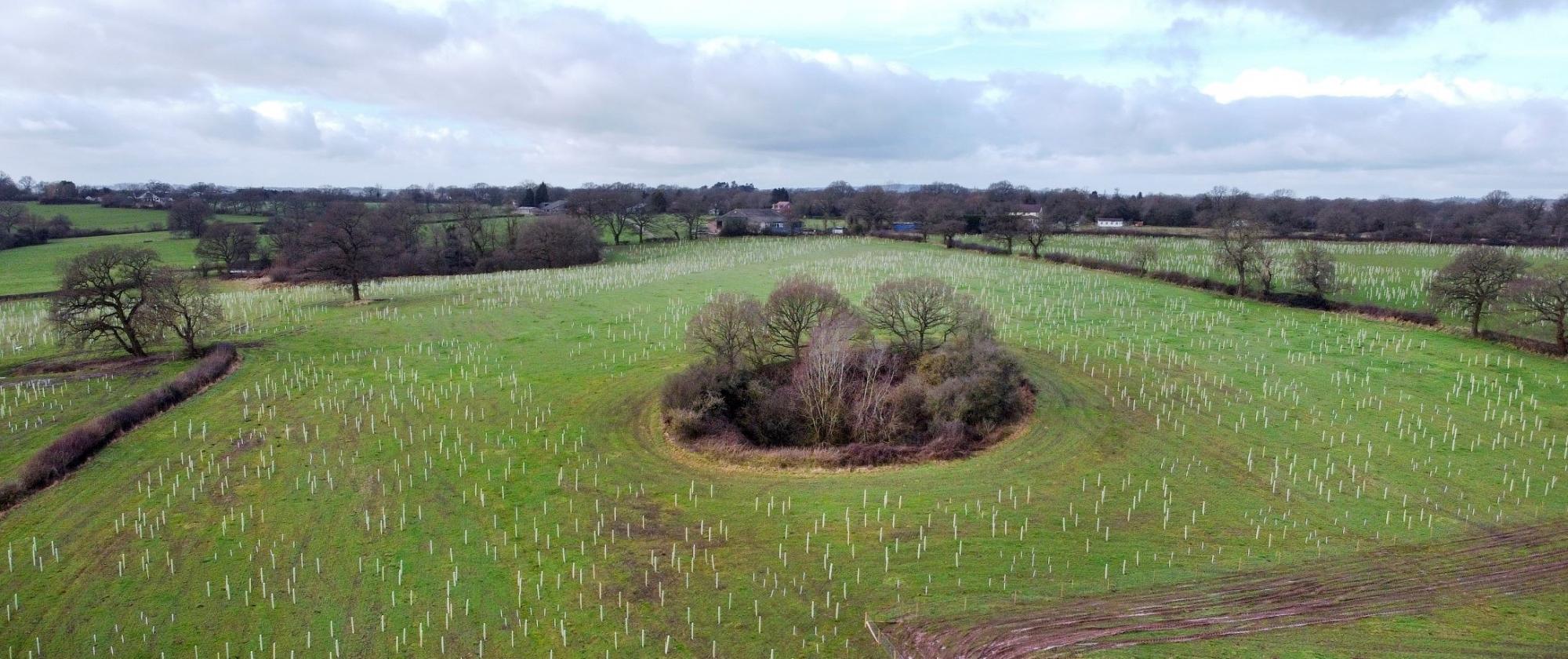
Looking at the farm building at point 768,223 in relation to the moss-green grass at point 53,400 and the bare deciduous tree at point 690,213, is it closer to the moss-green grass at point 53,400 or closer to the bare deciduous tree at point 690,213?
the bare deciduous tree at point 690,213

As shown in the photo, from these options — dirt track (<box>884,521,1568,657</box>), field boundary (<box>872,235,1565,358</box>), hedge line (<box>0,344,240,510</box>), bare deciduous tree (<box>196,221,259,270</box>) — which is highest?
bare deciduous tree (<box>196,221,259,270</box>)

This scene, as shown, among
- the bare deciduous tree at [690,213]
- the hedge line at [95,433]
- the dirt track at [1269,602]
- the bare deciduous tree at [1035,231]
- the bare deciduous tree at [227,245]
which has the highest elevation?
the bare deciduous tree at [690,213]

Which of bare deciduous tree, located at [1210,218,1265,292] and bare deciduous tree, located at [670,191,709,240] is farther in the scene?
bare deciduous tree, located at [670,191,709,240]

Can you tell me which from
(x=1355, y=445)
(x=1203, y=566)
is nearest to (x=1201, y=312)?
(x=1355, y=445)

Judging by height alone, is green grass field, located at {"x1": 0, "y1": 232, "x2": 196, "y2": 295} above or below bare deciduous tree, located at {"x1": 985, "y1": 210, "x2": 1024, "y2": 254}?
below

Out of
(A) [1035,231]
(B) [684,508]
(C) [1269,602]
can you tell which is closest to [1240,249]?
(A) [1035,231]

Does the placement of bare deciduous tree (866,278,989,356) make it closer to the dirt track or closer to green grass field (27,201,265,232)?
the dirt track

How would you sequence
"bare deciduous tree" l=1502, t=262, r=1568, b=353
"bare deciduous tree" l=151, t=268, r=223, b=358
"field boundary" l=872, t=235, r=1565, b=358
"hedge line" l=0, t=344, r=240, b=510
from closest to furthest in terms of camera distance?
"hedge line" l=0, t=344, r=240, b=510, "bare deciduous tree" l=151, t=268, r=223, b=358, "bare deciduous tree" l=1502, t=262, r=1568, b=353, "field boundary" l=872, t=235, r=1565, b=358

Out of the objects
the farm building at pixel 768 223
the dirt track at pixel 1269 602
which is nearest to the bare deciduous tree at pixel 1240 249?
the dirt track at pixel 1269 602

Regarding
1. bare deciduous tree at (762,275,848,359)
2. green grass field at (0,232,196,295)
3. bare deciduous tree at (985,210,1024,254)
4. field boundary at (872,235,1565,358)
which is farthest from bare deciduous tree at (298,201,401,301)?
field boundary at (872,235,1565,358)
